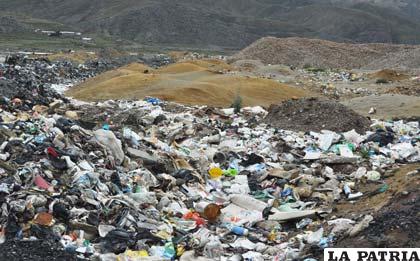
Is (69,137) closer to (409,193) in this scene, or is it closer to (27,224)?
(27,224)

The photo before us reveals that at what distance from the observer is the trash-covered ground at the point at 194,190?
6199 millimetres

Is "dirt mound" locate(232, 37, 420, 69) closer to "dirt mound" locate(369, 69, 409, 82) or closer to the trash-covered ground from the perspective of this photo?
"dirt mound" locate(369, 69, 409, 82)

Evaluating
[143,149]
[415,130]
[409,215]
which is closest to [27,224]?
[143,149]

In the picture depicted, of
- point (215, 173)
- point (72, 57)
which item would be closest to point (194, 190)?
point (215, 173)

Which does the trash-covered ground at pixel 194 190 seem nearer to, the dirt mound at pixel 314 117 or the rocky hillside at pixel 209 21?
the dirt mound at pixel 314 117

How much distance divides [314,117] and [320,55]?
32.1 meters

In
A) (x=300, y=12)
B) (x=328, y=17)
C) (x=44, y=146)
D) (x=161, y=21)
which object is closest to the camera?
(x=44, y=146)

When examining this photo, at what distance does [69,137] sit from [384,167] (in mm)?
5263

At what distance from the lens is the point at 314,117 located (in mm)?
13422

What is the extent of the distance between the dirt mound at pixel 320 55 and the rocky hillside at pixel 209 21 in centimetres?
4464

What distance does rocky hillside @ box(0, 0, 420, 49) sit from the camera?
9378 cm

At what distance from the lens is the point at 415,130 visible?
12383 mm

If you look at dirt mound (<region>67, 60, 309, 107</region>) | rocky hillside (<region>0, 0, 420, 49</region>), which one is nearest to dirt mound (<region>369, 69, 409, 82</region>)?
dirt mound (<region>67, 60, 309, 107</region>)

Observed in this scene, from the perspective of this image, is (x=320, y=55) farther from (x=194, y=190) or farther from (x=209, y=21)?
(x=209, y=21)
